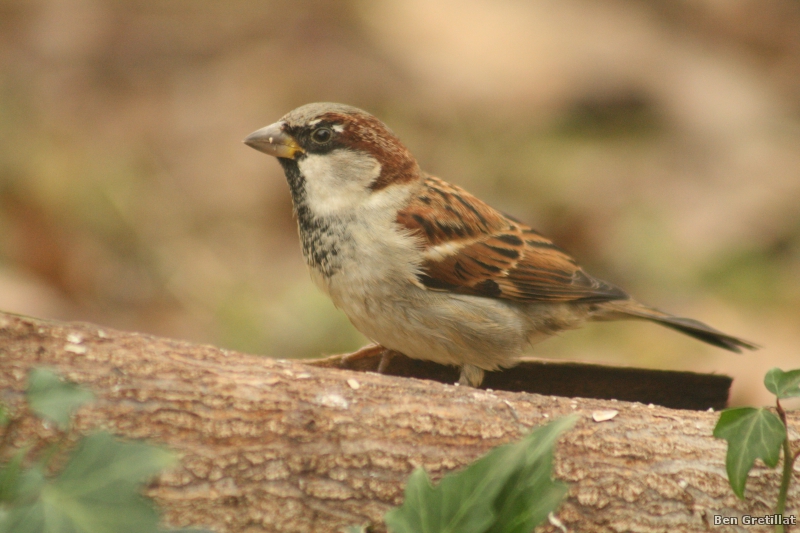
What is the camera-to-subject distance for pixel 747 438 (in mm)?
1826

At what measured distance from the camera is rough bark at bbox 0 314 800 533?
5.80ft

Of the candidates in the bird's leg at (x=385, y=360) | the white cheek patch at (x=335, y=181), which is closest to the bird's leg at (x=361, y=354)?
the bird's leg at (x=385, y=360)

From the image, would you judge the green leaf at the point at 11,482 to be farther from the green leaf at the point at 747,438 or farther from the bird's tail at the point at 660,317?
the bird's tail at the point at 660,317

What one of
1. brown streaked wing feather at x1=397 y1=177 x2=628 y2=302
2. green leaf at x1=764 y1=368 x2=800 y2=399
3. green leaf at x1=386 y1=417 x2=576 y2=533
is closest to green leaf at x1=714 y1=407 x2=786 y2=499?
green leaf at x1=764 y1=368 x2=800 y2=399

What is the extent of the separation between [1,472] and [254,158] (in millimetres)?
4330

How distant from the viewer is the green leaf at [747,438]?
1.81m

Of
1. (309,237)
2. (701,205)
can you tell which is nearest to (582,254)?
(701,205)

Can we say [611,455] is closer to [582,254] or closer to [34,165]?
[582,254]

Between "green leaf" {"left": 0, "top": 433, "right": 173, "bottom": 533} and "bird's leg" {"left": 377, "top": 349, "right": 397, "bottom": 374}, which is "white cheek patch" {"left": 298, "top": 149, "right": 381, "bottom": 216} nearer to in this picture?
"bird's leg" {"left": 377, "top": 349, "right": 397, "bottom": 374}

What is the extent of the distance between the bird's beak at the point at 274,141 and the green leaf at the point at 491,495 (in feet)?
5.43

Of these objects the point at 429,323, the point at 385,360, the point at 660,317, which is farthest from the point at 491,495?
the point at 660,317

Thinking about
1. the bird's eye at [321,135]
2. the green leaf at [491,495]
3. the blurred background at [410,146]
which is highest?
the blurred background at [410,146]

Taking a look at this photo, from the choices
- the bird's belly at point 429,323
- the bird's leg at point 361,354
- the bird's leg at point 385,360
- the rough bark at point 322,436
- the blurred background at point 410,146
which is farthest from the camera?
the blurred background at point 410,146

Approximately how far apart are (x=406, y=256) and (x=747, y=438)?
4.26ft
